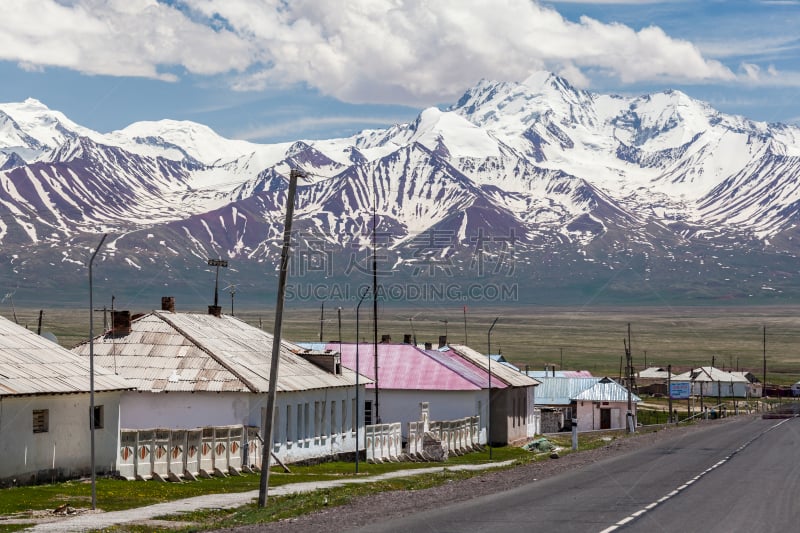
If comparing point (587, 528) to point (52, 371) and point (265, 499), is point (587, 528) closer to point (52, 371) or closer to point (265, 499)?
point (265, 499)

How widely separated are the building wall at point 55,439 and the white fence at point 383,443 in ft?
68.4

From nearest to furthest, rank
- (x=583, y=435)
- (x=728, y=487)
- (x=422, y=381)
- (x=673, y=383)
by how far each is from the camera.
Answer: (x=728, y=487) → (x=422, y=381) → (x=583, y=435) → (x=673, y=383)

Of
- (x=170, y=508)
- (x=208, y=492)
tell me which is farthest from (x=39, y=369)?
(x=170, y=508)

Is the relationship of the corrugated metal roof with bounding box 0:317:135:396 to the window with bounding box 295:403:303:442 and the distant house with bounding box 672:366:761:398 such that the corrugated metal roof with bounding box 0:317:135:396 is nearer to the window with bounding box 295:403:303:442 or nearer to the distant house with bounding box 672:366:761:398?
the window with bounding box 295:403:303:442

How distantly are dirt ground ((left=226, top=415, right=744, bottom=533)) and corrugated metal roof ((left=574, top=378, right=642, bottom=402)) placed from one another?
55.2m

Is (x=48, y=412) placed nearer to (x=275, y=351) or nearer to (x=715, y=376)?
(x=275, y=351)

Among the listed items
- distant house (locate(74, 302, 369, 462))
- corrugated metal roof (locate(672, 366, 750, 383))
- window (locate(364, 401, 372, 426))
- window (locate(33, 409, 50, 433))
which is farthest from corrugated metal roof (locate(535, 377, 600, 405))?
window (locate(33, 409, 50, 433))

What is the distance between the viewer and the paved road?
27344mm

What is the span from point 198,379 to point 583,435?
165 feet

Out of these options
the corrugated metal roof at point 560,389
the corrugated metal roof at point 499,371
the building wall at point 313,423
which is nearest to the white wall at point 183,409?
the building wall at point 313,423

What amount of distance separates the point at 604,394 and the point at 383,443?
52.8 m

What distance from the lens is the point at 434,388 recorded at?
3135 inches

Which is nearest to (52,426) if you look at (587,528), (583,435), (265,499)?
(265,499)

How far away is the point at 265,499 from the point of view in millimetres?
33438
